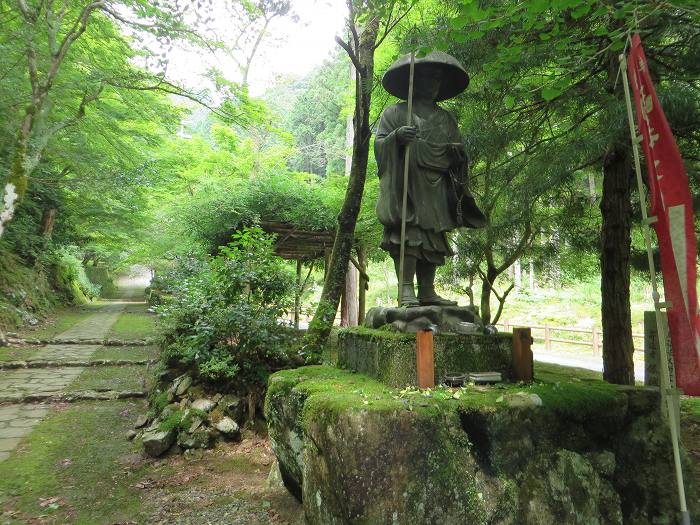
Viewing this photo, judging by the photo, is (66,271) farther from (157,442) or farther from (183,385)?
(157,442)

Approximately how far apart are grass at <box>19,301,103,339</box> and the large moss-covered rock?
973 cm

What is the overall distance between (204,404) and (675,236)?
17.0ft

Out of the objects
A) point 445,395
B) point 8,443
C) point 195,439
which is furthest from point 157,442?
point 445,395

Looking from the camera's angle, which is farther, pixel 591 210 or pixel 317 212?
pixel 317 212

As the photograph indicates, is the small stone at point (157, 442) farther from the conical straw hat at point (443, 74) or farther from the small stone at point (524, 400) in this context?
the conical straw hat at point (443, 74)

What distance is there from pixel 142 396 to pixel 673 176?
7111mm

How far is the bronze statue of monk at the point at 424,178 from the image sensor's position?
12.1 feet

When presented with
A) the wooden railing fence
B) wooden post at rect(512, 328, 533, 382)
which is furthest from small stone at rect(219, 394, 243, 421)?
the wooden railing fence

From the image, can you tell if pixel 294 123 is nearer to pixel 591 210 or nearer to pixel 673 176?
pixel 591 210

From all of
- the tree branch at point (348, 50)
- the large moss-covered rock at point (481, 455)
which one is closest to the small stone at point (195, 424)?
the large moss-covered rock at point (481, 455)

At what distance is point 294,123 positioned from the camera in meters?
25.5

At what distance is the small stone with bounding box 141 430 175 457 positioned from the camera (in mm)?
4968

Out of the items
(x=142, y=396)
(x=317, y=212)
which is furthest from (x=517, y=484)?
(x=317, y=212)

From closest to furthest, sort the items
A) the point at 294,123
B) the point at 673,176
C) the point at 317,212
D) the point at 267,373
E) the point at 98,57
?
the point at 673,176
the point at 267,373
the point at 98,57
the point at 317,212
the point at 294,123
